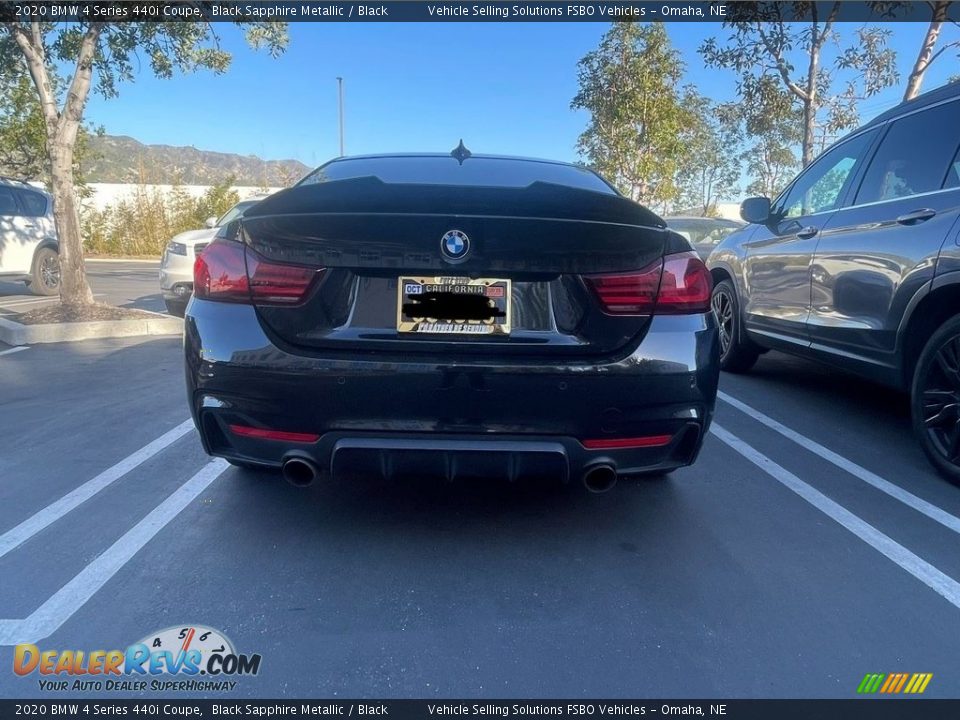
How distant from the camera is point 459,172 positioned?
3203 mm

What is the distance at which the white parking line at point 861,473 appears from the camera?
3145 millimetres

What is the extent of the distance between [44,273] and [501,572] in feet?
39.7

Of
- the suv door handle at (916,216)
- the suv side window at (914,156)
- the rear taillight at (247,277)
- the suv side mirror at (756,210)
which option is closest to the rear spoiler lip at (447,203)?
the rear taillight at (247,277)

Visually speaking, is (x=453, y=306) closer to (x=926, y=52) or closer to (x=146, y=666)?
(x=146, y=666)

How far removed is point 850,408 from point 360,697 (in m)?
4.28

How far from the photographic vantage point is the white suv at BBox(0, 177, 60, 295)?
11.4 m

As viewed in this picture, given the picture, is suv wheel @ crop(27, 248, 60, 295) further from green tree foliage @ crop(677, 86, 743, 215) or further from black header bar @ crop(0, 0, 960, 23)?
green tree foliage @ crop(677, 86, 743, 215)

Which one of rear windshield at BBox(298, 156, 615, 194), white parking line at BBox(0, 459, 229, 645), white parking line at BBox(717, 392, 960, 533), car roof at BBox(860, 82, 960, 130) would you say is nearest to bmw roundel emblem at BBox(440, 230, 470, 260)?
rear windshield at BBox(298, 156, 615, 194)

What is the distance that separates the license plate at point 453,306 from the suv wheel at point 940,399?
2.38 m

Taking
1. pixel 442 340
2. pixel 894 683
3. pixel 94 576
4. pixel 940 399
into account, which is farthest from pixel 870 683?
pixel 94 576

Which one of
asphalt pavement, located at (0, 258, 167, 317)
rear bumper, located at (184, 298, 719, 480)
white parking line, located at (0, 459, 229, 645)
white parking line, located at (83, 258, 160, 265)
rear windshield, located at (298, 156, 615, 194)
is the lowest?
white parking line, located at (83, 258, 160, 265)

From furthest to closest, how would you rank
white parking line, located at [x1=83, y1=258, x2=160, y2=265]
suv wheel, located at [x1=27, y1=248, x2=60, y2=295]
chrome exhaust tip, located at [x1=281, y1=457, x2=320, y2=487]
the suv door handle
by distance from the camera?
white parking line, located at [x1=83, y1=258, x2=160, y2=265] < suv wheel, located at [x1=27, y1=248, x2=60, y2=295] < the suv door handle < chrome exhaust tip, located at [x1=281, y1=457, x2=320, y2=487]

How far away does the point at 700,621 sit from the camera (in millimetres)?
2324

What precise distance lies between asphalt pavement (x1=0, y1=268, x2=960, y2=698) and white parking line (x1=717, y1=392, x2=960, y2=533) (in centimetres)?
2
